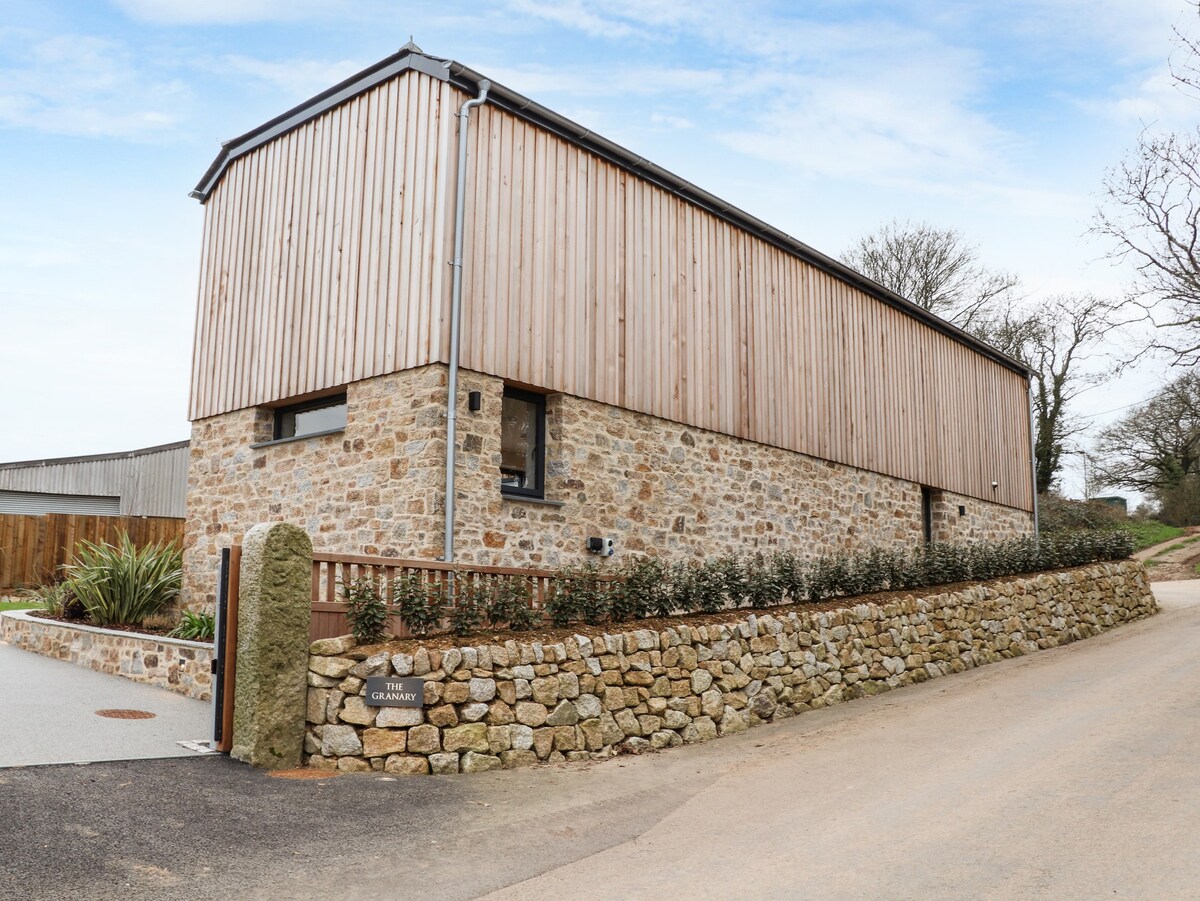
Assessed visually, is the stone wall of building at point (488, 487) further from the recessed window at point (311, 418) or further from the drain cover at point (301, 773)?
the drain cover at point (301, 773)

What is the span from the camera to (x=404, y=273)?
1016 cm

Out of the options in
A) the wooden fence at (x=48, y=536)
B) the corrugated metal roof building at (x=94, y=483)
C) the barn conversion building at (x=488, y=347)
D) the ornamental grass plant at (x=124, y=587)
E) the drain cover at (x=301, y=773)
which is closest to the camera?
the drain cover at (x=301, y=773)

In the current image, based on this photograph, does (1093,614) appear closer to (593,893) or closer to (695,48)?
(695,48)

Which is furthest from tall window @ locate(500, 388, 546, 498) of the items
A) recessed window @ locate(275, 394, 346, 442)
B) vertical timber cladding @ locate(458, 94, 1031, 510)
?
recessed window @ locate(275, 394, 346, 442)

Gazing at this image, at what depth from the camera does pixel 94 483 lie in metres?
24.7

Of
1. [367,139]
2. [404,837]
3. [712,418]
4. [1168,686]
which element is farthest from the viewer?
[712,418]

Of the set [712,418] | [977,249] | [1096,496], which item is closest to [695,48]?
[712,418]

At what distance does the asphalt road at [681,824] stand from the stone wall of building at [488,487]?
3110 mm

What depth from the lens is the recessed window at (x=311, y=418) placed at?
11.2 m

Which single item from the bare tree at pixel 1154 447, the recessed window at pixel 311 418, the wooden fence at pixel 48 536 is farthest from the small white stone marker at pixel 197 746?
the bare tree at pixel 1154 447

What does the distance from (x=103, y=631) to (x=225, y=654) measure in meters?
4.77

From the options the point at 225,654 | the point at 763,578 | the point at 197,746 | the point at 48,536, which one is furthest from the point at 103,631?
the point at 48,536

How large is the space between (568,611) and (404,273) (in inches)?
160

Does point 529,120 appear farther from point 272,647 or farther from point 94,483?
point 94,483
